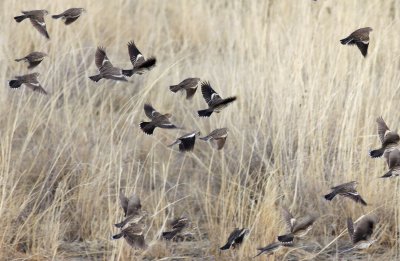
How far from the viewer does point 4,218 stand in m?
4.26

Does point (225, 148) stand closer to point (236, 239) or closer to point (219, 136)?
point (219, 136)

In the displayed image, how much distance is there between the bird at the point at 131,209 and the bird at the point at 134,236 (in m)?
0.05

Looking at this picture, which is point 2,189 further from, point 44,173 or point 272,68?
point 272,68

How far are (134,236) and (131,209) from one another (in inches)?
7.1

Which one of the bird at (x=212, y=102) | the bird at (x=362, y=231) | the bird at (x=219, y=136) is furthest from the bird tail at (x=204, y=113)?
the bird at (x=362, y=231)

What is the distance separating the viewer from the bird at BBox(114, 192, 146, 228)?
392 cm

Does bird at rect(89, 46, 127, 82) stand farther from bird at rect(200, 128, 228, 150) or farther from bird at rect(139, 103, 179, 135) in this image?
bird at rect(200, 128, 228, 150)

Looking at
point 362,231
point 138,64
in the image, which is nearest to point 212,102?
point 138,64

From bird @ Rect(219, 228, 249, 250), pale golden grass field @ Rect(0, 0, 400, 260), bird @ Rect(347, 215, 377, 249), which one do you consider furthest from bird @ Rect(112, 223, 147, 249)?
bird @ Rect(347, 215, 377, 249)

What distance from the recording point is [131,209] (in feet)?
13.0

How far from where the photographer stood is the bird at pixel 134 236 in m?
3.80

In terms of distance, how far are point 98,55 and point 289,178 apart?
4.21ft

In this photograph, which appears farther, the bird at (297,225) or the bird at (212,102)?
the bird at (297,225)

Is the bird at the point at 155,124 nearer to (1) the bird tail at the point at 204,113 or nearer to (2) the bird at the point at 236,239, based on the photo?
(1) the bird tail at the point at 204,113
